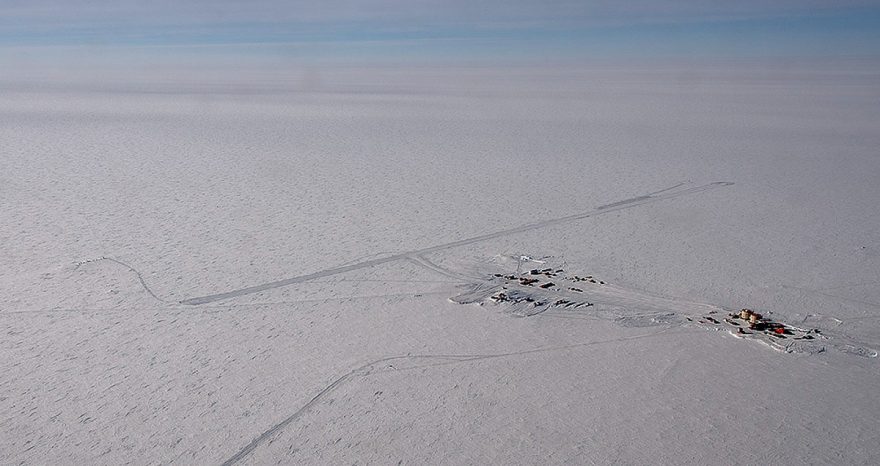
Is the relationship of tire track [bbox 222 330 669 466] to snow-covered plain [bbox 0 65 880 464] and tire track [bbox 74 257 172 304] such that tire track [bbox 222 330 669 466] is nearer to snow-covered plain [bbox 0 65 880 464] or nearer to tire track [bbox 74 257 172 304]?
snow-covered plain [bbox 0 65 880 464]

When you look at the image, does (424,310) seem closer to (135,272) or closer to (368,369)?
(368,369)

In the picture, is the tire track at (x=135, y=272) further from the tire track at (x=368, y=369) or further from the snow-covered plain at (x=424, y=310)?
the tire track at (x=368, y=369)

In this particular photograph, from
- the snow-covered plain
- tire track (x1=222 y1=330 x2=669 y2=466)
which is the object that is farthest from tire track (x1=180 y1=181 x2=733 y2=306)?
tire track (x1=222 y1=330 x2=669 y2=466)

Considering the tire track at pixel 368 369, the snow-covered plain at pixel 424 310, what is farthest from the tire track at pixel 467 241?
the tire track at pixel 368 369

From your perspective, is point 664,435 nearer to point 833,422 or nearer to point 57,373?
point 833,422

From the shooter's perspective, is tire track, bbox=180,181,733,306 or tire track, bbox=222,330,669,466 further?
tire track, bbox=180,181,733,306
